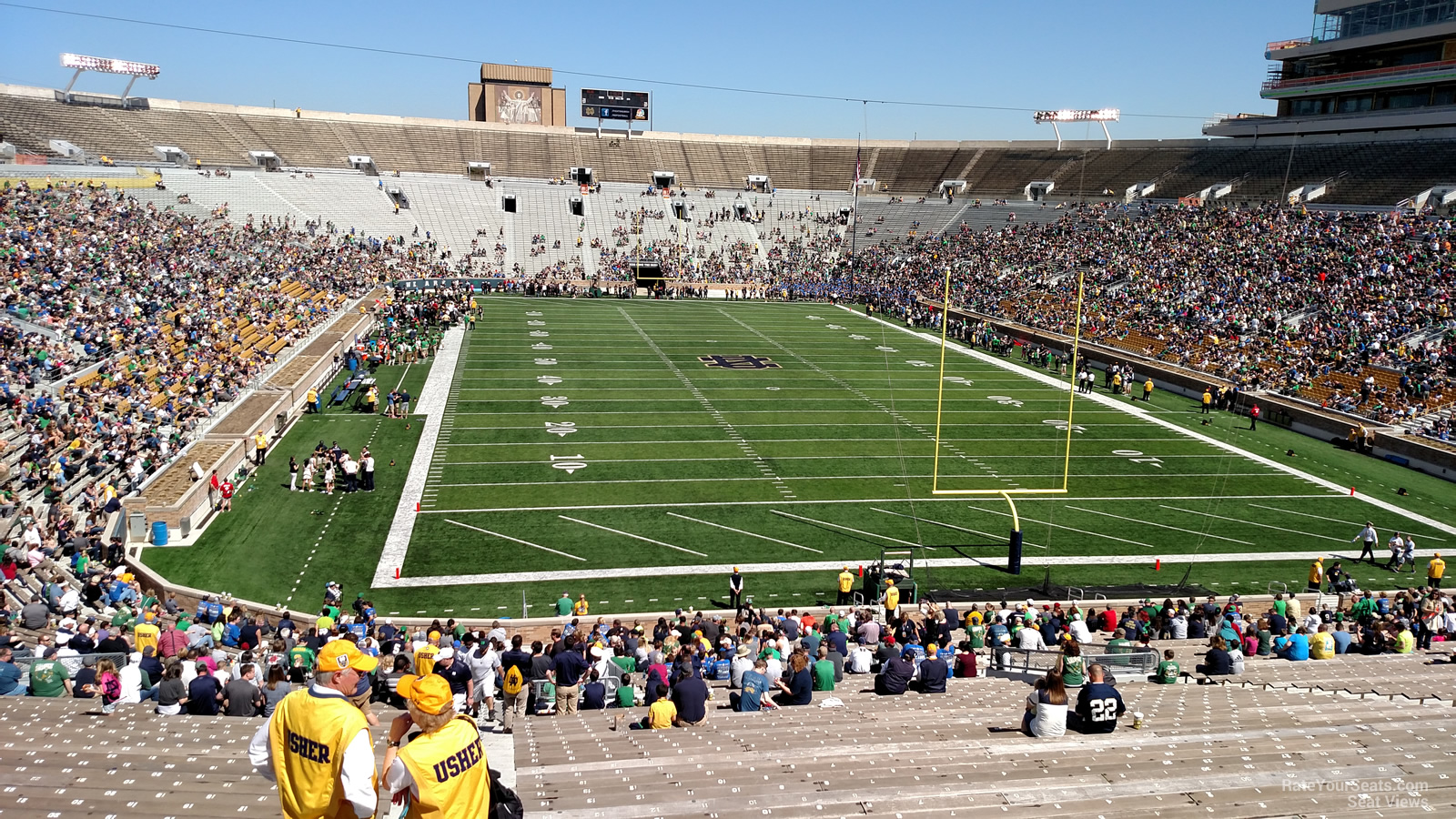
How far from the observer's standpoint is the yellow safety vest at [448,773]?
4160 mm

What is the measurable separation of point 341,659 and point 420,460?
2025cm

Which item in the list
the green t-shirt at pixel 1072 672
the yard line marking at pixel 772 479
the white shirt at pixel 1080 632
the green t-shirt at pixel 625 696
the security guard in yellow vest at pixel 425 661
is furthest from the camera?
the yard line marking at pixel 772 479

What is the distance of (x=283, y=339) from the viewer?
1300 inches

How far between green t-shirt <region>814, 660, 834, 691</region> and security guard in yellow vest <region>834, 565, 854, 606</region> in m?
5.00

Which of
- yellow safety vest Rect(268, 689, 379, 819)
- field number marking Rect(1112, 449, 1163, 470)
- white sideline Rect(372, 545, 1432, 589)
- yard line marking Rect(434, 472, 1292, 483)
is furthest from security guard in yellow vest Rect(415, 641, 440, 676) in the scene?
field number marking Rect(1112, 449, 1163, 470)

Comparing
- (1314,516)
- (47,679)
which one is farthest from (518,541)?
(1314,516)

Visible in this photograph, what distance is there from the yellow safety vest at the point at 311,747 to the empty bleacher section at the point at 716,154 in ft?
175

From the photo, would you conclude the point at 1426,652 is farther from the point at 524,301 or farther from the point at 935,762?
the point at 524,301

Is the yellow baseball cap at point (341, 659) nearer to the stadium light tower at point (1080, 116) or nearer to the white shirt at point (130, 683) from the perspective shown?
the white shirt at point (130, 683)

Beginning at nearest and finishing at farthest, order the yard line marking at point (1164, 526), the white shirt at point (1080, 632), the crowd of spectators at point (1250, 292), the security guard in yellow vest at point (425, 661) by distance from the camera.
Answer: the security guard in yellow vest at point (425, 661)
the white shirt at point (1080, 632)
the yard line marking at point (1164, 526)
the crowd of spectators at point (1250, 292)

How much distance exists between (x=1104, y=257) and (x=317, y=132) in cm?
5529

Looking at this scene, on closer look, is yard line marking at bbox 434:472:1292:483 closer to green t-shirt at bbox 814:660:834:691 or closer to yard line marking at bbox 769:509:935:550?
yard line marking at bbox 769:509:935:550

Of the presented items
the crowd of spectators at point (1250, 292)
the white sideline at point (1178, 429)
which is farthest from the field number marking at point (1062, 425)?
the crowd of spectators at point (1250, 292)

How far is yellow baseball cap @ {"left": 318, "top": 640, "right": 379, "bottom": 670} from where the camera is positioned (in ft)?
14.1
